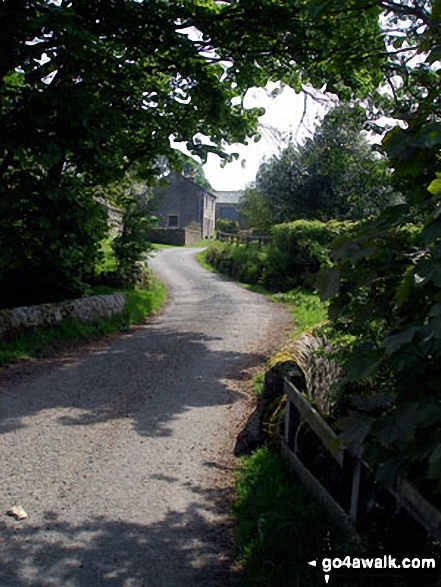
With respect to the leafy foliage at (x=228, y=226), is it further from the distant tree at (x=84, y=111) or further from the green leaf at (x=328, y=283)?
the green leaf at (x=328, y=283)

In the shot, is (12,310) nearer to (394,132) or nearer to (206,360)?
(206,360)

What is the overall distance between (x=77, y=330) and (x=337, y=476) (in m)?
8.19

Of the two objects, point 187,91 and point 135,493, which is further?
point 187,91

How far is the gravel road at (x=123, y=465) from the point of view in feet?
12.5

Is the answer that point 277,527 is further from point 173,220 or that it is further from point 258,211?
point 173,220

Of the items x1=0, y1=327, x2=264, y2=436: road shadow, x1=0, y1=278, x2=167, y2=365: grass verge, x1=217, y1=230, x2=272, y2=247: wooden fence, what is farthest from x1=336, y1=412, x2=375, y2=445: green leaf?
x1=217, y1=230, x2=272, y2=247: wooden fence

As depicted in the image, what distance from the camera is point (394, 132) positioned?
7.79 ft

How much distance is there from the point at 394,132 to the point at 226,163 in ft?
31.1

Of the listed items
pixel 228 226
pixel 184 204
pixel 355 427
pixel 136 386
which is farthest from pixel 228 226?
pixel 355 427

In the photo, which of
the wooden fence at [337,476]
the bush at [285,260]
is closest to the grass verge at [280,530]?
the wooden fence at [337,476]

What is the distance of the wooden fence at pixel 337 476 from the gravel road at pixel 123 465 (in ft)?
2.69

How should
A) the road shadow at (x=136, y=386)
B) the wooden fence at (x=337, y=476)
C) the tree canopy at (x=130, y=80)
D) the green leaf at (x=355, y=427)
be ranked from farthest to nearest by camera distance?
the tree canopy at (x=130, y=80) < the road shadow at (x=136, y=386) < the wooden fence at (x=337, y=476) < the green leaf at (x=355, y=427)

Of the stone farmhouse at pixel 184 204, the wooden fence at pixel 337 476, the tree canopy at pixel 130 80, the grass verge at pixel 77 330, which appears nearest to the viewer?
the wooden fence at pixel 337 476

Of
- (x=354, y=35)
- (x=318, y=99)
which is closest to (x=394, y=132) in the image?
(x=354, y=35)
